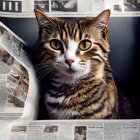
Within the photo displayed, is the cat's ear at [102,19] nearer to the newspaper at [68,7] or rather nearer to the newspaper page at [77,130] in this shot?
the newspaper at [68,7]

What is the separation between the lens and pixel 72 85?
496 mm

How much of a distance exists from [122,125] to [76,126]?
110mm

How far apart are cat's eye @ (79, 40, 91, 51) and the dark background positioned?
2.3 inches

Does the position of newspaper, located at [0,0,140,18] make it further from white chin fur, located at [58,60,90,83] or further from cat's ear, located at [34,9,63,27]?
white chin fur, located at [58,60,90,83]

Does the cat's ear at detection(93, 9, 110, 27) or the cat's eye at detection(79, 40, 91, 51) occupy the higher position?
the cat's ear at detection(93, 9, 110, 27)

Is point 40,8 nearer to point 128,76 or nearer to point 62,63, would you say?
point 62,63

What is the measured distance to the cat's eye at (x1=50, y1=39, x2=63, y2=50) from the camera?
0.50 meters

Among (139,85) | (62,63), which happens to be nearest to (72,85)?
(62,63)

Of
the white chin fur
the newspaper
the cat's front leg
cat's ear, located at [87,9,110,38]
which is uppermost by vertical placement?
the newspaper

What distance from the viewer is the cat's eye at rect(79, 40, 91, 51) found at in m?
0.49

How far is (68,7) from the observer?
0.54 m

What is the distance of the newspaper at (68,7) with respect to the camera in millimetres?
529

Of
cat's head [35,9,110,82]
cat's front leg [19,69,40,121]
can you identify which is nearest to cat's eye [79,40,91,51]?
cat's head [35,9,110,82]

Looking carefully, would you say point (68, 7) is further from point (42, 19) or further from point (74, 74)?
point (74, 74)
